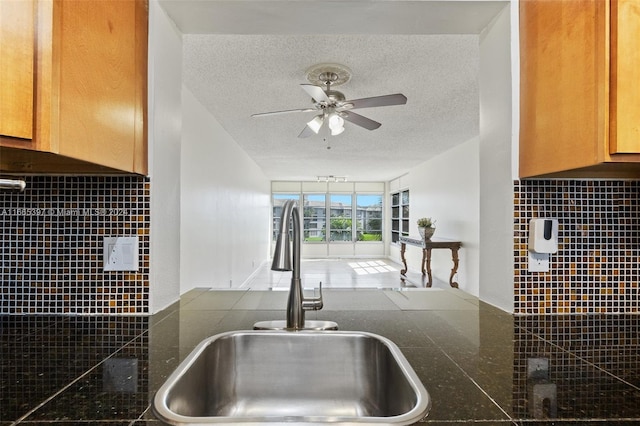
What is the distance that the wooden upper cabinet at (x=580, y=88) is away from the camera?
814 millimetres

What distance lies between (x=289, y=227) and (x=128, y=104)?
633 millimetres

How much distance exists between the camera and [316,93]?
2.52m

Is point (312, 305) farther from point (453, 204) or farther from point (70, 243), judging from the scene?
point (453, 204)

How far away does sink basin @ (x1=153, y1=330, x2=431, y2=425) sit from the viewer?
0.88 metres

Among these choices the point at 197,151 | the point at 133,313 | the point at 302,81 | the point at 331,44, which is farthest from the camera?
the point at 197,151

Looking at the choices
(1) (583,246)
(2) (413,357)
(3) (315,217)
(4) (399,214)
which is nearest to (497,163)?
(1) (583,246)

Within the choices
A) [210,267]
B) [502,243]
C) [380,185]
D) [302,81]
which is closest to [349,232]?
[380,185]

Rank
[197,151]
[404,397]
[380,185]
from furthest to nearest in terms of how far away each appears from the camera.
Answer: [380,185], [197,151], [404,397]

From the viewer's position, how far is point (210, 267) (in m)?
3.72

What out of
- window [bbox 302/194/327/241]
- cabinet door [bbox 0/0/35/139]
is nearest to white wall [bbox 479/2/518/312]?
cabinet door [bbox 0/0/35/139]

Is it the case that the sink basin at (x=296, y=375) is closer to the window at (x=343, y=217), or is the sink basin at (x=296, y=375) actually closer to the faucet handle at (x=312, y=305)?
the faucet handle at (x=312, y=305)

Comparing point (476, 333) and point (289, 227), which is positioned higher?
point (289, 227)

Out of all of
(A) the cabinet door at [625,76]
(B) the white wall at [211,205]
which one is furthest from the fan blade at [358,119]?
(A) the cabinet door at [625,76]

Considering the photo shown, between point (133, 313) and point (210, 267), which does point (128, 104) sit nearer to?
point (133, 313)
